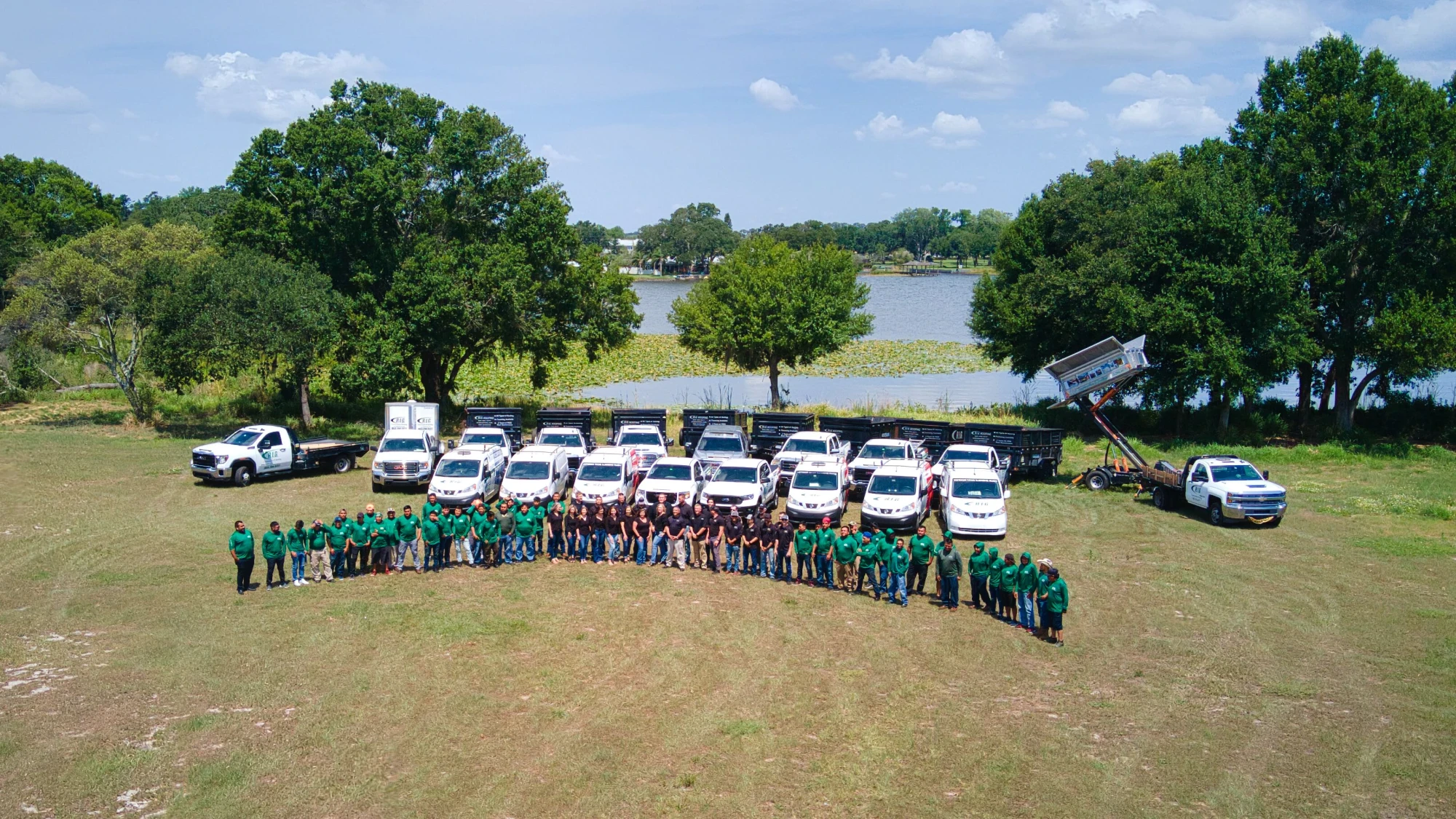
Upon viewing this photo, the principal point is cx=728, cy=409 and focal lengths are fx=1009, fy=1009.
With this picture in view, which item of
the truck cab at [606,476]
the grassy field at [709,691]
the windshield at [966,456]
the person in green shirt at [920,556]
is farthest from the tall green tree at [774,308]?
the person in green shirt at [920,556]

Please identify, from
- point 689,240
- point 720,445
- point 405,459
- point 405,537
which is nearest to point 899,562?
point 405,537

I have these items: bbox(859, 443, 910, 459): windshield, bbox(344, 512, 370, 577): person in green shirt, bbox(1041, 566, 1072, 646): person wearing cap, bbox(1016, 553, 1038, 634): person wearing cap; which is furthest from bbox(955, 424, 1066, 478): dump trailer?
bbox(344, 512, 370, 577): person in green shirt

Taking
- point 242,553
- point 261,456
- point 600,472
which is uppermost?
point 600,472

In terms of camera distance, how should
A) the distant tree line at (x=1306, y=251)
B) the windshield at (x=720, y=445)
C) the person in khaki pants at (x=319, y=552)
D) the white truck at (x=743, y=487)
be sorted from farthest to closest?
1. the distant tree line at (x=1306, y=251)
2. the windshield at (x=720, y=445)
3. the white truck at (x=743, y=487)
4. the person in khaki pants at (x=319, y=552)

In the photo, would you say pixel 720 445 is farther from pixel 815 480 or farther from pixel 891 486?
pixel 891 486

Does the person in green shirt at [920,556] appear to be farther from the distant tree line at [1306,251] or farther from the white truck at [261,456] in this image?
the distant tree line at [1306,251]

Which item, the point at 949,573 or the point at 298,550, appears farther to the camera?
the point at 298,550
